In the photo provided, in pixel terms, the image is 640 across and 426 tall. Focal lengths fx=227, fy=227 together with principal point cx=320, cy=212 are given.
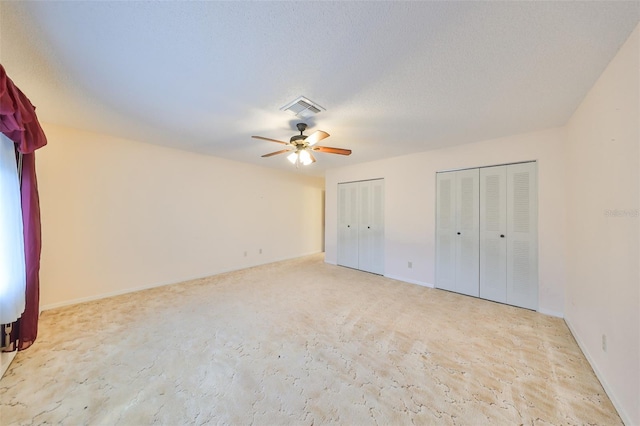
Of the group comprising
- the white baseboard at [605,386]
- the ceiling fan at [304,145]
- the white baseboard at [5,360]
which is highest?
the ceiling fan at [304,145]

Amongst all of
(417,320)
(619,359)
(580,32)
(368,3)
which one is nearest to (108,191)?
(368,3)

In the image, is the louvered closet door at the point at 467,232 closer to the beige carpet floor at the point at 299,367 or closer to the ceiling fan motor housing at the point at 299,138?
the beige carpet floor at the point at 299,367

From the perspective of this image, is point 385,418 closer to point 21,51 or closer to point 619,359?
point 619,359

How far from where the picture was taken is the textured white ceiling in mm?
1204

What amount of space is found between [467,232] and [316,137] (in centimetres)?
266

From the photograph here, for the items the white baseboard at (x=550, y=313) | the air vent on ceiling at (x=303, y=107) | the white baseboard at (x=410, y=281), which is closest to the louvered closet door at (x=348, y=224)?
the white baseboard at (x=410, y=281)

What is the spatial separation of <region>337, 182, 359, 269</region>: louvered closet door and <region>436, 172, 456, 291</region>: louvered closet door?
63.8 inches

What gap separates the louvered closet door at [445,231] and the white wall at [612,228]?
4.48 ft

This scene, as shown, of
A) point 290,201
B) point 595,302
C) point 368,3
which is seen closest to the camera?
point 368,3

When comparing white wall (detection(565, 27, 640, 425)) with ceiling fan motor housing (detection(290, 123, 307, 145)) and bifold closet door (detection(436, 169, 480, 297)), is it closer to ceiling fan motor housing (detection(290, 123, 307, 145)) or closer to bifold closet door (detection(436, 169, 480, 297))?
bifold closet door (detection(436, 169, 480, 297))

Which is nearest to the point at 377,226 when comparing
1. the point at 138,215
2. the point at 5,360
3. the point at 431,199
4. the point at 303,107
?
the point at 431,199

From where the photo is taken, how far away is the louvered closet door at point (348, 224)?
190 inches

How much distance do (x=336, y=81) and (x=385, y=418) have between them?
2340 millimetres

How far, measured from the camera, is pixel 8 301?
1.60 meters
